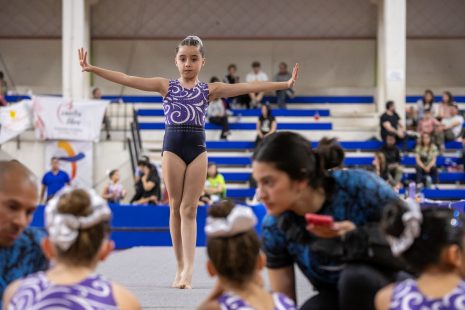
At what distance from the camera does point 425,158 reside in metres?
12.3

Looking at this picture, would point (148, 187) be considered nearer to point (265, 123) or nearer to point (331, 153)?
point (265, 123)

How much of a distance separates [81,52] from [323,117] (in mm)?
10622

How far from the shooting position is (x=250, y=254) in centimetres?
229

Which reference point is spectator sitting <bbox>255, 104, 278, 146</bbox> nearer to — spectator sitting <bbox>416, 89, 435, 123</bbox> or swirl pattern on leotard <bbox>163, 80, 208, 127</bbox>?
spectator sitting <bbox>416, 89, 435, 123</bbox>

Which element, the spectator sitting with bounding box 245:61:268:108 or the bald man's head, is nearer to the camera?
the bald man's head

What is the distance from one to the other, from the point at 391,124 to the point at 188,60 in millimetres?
8471

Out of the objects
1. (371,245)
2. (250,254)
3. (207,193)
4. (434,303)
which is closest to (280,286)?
(371,245)

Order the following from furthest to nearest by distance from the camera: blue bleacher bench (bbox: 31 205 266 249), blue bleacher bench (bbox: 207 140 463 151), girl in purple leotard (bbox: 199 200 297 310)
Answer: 1. blue bleacher bench (bbox: 207 140 463 151)
2. blue bleacher bench (bbox: 31 205 266 249)
3. girl in purple leotard (bbox: 199 200 297 310)

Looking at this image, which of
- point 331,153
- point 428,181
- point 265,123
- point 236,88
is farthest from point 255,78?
point 331,153

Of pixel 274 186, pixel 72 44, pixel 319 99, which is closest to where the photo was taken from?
pixel 274 186

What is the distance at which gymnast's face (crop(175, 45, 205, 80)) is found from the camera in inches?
191

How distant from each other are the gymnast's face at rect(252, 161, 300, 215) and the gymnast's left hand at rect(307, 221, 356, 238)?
15 centimetres

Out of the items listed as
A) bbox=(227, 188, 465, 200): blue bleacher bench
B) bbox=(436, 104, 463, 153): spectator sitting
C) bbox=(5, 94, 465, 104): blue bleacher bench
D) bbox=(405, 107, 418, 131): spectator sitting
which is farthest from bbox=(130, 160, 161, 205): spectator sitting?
bbox=(405, 107, 418, 131): spectator sitting

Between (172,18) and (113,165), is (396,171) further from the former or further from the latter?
(172,18)
